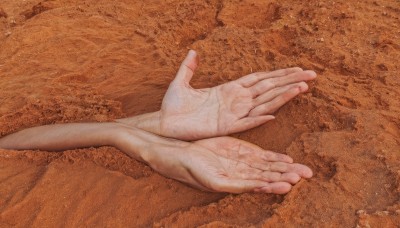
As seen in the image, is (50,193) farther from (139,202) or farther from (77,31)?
(77,31)

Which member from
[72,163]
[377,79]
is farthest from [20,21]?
[377,79]

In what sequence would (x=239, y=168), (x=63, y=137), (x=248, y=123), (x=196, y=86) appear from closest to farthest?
(x=239, y=168) → (x=248, y=123) → (x=63, y=137) → (x=196, y=86)

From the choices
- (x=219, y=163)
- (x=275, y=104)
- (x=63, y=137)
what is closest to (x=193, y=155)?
(x=219, y=163)

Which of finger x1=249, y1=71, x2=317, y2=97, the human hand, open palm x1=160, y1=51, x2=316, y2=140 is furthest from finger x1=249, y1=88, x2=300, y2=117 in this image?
the human hand

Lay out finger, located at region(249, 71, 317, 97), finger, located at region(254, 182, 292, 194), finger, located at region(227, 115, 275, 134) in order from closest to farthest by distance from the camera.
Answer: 1. finger, located at region(254, 182, 292, 194)
2. finger, located at region(227, 115, 275, 134)
3. finger, located at region(249, 71, 317, 97)

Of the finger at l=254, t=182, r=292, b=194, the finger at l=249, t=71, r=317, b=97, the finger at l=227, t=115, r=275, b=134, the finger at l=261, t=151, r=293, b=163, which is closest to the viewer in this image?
the finger at l=254, t=182, r=292, b=194

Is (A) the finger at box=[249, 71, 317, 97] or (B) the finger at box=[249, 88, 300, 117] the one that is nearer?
(B) the finger at box=[249, 88, 300, 117]

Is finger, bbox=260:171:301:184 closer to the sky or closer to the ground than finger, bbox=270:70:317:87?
closer to the ground

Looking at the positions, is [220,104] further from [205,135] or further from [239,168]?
[239,168]

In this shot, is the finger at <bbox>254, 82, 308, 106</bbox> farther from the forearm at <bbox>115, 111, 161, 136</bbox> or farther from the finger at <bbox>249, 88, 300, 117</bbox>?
the forearm at <bbox>115, 111, 161, 136</bbox>
